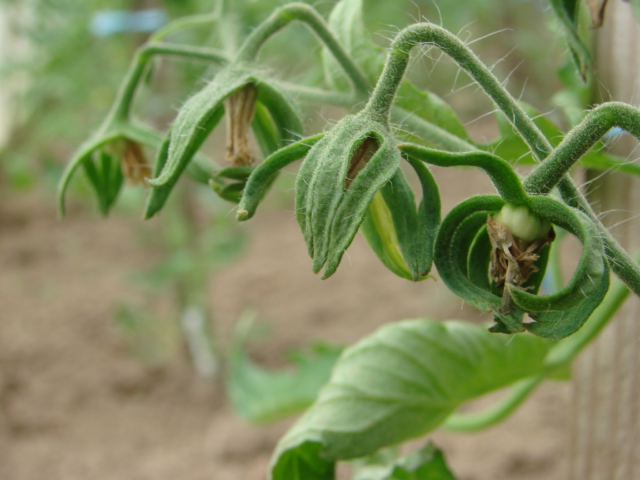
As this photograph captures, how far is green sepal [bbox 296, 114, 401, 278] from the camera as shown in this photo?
302 millimetres

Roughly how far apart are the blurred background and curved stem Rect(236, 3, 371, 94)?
329 millimetres

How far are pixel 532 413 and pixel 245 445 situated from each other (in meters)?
0.51

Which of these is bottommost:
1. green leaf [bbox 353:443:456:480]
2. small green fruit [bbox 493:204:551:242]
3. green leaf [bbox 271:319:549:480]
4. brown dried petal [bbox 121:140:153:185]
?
green leaf [bbox 353:443:456:480]

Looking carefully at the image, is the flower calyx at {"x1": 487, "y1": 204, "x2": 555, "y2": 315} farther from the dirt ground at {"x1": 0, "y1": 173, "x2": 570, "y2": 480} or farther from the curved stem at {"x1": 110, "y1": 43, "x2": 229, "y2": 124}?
the dirt ground at {"x1": 0, "y1": 173, "x2": 570, "y2": 480}

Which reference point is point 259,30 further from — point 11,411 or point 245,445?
point 11,411

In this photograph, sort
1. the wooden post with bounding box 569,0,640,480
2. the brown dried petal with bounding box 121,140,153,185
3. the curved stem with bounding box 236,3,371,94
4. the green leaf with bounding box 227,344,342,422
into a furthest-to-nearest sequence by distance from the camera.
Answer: the green leaf with bounding box 227,344,342,422 < the wooden post with bounding box 569,0,640,480 < the brown dried petal with bounding box 121,140,153,185 < the curved stem with bounding box 236,3,371,94

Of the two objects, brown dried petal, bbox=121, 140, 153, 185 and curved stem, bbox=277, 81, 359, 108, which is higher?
brown dried petal, bbox=121, 140, 153, 185

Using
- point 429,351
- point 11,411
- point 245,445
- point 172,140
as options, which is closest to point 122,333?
point 11,411

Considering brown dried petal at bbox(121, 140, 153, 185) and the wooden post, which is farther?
the wooden post

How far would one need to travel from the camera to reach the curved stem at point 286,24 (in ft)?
1.26

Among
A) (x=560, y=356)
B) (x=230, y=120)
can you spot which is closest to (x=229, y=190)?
(x=230, y=120)

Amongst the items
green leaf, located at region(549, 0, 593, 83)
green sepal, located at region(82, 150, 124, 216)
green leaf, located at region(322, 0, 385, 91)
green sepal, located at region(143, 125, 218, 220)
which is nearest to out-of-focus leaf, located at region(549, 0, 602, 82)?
green leaf, located at region(549, 0, 593, 83)

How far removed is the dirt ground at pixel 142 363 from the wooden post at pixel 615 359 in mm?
302

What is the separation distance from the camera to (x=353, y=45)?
0.48 metres
